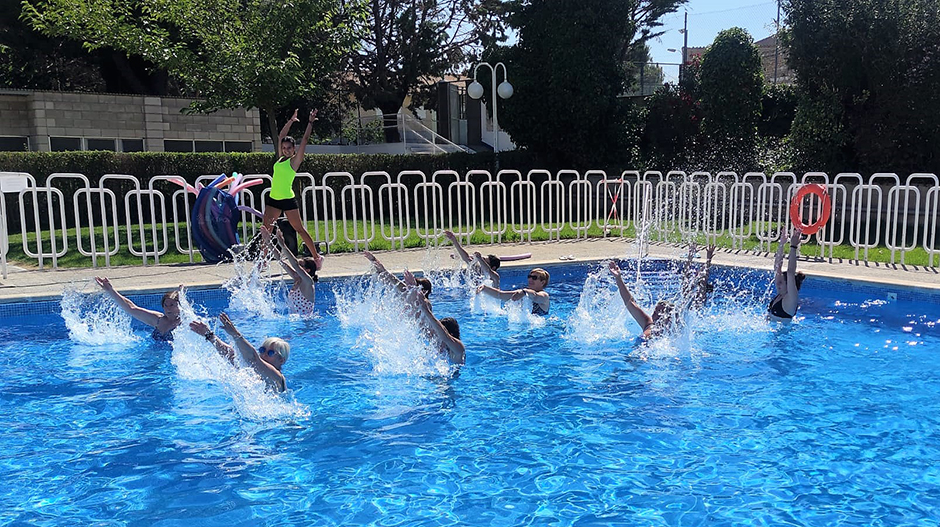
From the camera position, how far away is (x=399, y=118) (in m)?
30.4

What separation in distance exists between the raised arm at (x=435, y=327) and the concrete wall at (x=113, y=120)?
64.0 feet

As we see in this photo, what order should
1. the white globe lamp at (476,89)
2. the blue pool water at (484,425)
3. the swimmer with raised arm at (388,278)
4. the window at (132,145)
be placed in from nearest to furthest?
the blue pool water at (484,425), the swimmer with raised arm at (388,278), the white globe lamp at (476,89), the window at (132,145)

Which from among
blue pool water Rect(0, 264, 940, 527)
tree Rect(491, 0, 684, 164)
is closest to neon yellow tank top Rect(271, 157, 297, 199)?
blue pool water Rect(0, 264, 940, 527)

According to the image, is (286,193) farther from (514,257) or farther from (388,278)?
(388,278)

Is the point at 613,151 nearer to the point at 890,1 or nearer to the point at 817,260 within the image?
the point at 890,1

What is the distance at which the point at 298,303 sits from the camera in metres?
8.98

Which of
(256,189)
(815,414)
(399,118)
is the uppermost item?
(399,118)

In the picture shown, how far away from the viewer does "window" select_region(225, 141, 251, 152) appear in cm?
2547

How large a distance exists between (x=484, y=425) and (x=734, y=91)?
18.0 meters

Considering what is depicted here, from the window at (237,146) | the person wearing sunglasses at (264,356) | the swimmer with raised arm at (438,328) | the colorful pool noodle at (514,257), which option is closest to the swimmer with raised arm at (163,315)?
the person wearing sunglasses at (264,356)

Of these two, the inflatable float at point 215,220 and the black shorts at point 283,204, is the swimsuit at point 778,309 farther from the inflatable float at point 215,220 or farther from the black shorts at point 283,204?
the inflatable float at point 215,220

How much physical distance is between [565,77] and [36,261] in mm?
15062

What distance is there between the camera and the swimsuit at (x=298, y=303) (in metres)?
8.89

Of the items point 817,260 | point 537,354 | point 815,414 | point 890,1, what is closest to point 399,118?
point 890,1
